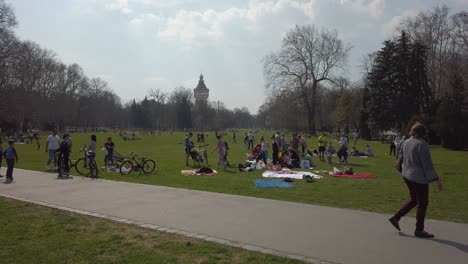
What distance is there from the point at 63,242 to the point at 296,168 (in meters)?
14.0

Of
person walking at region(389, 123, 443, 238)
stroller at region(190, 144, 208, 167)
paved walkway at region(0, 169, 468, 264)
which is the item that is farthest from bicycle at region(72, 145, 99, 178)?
person walking at region(389, 123, 443, 238)

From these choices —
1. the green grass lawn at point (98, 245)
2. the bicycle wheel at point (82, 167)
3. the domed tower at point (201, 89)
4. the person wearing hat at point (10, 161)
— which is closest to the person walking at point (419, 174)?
the green grass lawn at point (98, 245)

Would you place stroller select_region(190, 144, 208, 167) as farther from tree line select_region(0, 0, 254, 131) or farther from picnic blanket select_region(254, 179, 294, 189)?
tree line select_region(0, 0, 254, 131)

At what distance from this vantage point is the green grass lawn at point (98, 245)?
548 cm

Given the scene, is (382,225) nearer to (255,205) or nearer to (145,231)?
(255,205)

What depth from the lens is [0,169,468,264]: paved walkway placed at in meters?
5.68

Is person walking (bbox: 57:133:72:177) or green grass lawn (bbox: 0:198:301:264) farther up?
person walking (bbox: 57:133:72:177)

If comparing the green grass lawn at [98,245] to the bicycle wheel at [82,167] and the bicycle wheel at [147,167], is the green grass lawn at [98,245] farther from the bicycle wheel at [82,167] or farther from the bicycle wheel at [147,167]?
the bicycle wheel at [147,167]

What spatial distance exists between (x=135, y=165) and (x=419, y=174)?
12.6 meters

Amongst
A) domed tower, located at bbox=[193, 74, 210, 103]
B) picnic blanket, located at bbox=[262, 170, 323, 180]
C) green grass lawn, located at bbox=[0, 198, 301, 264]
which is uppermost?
domed tower, located at bbox=[193, 74, 210, 103]

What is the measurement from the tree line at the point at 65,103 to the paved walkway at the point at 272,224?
130 feet

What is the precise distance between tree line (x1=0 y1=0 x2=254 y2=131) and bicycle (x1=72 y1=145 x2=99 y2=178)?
32.6 meters

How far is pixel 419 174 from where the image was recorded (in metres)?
6.46

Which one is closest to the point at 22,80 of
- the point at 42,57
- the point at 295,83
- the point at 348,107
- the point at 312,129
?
the point at 42,57
